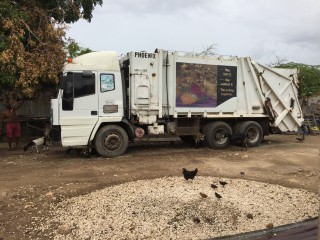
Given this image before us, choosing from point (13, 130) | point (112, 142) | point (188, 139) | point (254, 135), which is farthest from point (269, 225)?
point (13, 130)

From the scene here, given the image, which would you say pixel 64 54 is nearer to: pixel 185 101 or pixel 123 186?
pixel 185 101

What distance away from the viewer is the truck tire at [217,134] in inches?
462

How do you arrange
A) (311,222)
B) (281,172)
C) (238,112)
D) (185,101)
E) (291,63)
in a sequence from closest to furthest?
(311,222) < (281,172) < (185,101) < (238,112) < (291,63)

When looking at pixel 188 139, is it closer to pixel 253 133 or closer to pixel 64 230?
pixel 253 133

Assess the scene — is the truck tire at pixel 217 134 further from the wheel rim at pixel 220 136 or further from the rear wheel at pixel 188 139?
the rear wheel at pixel 188 139

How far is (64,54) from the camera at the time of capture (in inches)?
458

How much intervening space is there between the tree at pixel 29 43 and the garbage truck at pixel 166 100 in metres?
1.70

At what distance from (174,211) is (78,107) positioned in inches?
217

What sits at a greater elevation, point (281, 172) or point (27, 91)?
point (27, 91)

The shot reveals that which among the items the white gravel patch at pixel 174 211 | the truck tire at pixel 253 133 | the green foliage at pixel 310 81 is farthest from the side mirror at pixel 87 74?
the green foliage at pixel 310 81

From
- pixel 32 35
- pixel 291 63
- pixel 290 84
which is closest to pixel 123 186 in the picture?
pixel 32 35

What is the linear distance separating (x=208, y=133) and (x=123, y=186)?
577cm

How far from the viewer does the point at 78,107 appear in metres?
9.80

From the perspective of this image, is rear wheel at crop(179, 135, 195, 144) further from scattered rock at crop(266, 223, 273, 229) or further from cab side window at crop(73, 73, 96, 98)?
scattered rock at crop(266, 223, 273, 229)
